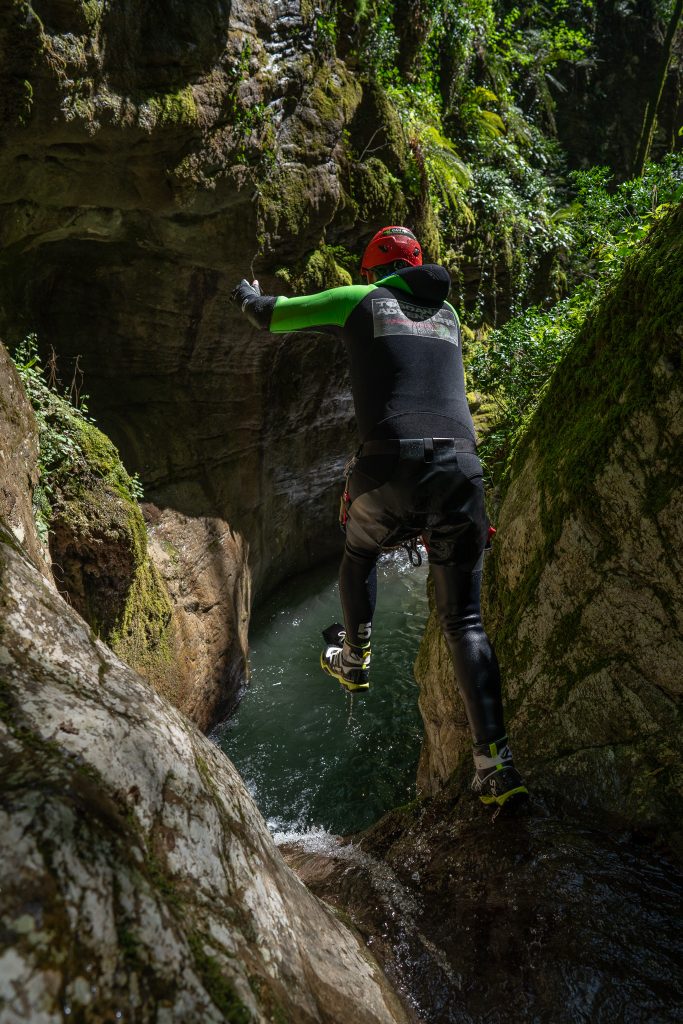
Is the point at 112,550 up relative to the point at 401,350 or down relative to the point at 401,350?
down

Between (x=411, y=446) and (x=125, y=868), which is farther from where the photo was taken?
(x=411, y=446)

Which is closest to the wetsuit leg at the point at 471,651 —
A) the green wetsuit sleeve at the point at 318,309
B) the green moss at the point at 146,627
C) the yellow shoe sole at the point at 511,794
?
the yellow shoe sole at the point at 511,794

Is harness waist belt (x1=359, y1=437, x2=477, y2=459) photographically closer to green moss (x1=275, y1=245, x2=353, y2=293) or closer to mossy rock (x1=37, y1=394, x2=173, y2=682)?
mossy rock (x1=37, y1=394, x2=173, y2=682)

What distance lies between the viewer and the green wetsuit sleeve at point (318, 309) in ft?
9.86

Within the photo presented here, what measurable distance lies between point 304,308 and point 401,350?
60cm

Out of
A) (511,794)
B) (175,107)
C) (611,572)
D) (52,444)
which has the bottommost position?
(511,794)

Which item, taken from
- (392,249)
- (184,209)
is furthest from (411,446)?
(184,209)

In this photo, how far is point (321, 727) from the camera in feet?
22.8

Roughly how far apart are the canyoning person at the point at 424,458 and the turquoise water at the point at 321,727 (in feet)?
10.7

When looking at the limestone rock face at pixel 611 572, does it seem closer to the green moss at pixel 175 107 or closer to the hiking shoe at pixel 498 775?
the hiking shoe at pixel 498 775

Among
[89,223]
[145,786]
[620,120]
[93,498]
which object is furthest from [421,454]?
[620,120]

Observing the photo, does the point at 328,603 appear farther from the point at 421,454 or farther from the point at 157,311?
the point at 421,454

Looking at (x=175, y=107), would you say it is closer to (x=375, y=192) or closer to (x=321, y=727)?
(x=375, y=192)

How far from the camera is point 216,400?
7.59 m
